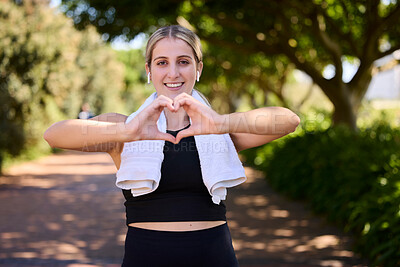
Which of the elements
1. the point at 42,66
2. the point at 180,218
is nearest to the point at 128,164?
the point at 180,218

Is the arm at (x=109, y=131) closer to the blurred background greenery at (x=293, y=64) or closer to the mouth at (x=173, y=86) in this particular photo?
the mouth at (x=173, y=86)

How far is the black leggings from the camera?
201cm

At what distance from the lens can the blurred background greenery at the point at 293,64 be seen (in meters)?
6.06

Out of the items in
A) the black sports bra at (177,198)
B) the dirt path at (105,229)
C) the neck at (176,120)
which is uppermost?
the neck at (176,120)

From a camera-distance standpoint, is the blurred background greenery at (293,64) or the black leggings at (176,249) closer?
the black leggings at (176,249)

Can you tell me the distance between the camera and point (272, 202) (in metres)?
9.47

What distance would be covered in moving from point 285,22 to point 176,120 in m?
8.51

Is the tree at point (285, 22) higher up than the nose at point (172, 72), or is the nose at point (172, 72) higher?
the tree at point (285, 22)

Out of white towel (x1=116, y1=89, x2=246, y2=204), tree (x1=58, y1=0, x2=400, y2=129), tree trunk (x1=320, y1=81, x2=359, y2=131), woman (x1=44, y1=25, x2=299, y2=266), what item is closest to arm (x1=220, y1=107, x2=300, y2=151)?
woman (x1=44, y1=25, x2=299, y2=266)

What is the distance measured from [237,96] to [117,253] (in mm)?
27305

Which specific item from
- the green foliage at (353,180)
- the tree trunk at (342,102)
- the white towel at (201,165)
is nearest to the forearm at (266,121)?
the white towel at (201,165)

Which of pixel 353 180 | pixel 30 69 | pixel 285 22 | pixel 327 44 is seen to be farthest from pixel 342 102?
pixel 30 69

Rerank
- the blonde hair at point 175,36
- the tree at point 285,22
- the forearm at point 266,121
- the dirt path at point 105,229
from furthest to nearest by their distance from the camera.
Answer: the tree at point 285,22 → the dirt path at point 105,229 → the blonde hair at point 175,36 → the forearm at point 266,121

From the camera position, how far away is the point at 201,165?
2.03m
